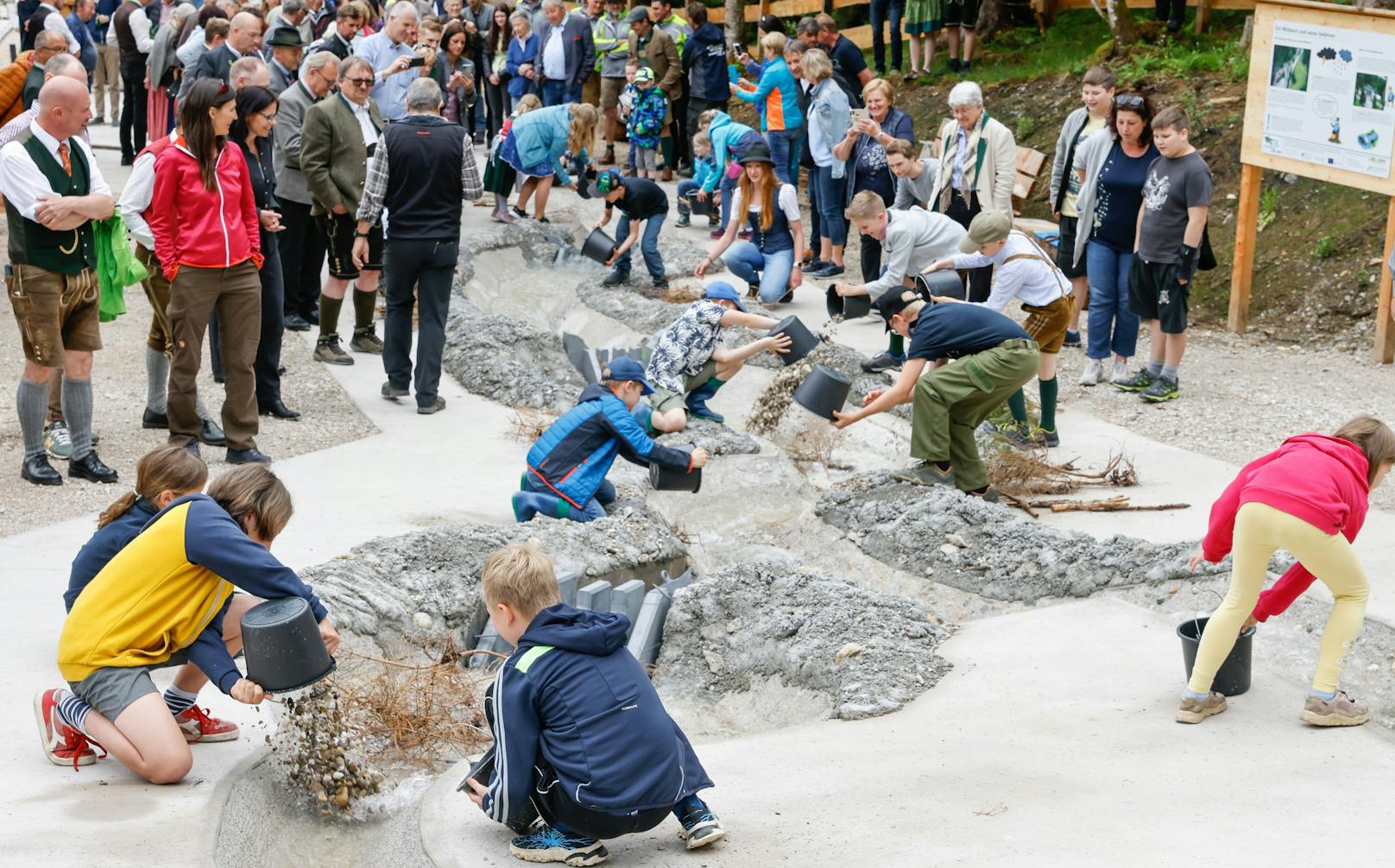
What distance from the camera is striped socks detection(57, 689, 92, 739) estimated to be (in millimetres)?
4320

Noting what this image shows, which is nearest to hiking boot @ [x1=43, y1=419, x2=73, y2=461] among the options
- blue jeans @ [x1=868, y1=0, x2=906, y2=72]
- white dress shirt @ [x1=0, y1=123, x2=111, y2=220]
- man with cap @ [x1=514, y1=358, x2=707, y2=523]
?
white dress shirt @ [x1=0, y1=123, x2=111, y2=220]

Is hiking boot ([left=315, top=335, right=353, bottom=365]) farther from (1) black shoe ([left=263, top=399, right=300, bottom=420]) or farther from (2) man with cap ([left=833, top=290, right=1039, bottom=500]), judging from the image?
(2) man with cap ([left=833, top=290, right=1039, bottom=500])

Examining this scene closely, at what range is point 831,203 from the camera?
12.4 metres

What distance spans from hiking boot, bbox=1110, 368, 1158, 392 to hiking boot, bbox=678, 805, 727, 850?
6286 mm

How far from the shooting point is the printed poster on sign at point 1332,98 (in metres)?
9.52

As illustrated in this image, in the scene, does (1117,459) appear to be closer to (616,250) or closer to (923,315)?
(923,315)

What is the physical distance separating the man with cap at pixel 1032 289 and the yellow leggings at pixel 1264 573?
3575 mm

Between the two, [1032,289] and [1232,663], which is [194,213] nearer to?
→ [1032,289]

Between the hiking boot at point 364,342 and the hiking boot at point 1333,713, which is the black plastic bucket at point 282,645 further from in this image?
the hiking boot at point 364,342

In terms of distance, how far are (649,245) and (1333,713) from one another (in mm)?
8403

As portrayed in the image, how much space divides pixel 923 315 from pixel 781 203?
385 cm

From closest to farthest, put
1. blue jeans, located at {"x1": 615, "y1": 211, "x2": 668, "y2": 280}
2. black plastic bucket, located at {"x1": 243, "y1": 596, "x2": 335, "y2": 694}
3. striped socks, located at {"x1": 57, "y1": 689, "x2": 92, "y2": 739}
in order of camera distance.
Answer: black plastic bucket, located at {"x1": 243, "y1": 596, "x2": 335, "y2": 694} < striped socks, located at {"x1": 57, "y1": 689, "x2": 92, "y2": 739} < blue jeans, located at {"x1": 615, "y1": 211, "x2": 668, "y2": 280}

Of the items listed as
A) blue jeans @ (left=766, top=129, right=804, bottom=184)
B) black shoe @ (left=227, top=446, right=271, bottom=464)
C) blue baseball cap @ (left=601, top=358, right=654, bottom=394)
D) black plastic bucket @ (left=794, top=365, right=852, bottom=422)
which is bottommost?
black shoe @ (left=227, top=446, right=271, bottom=464)

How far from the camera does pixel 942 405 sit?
7547 mm
